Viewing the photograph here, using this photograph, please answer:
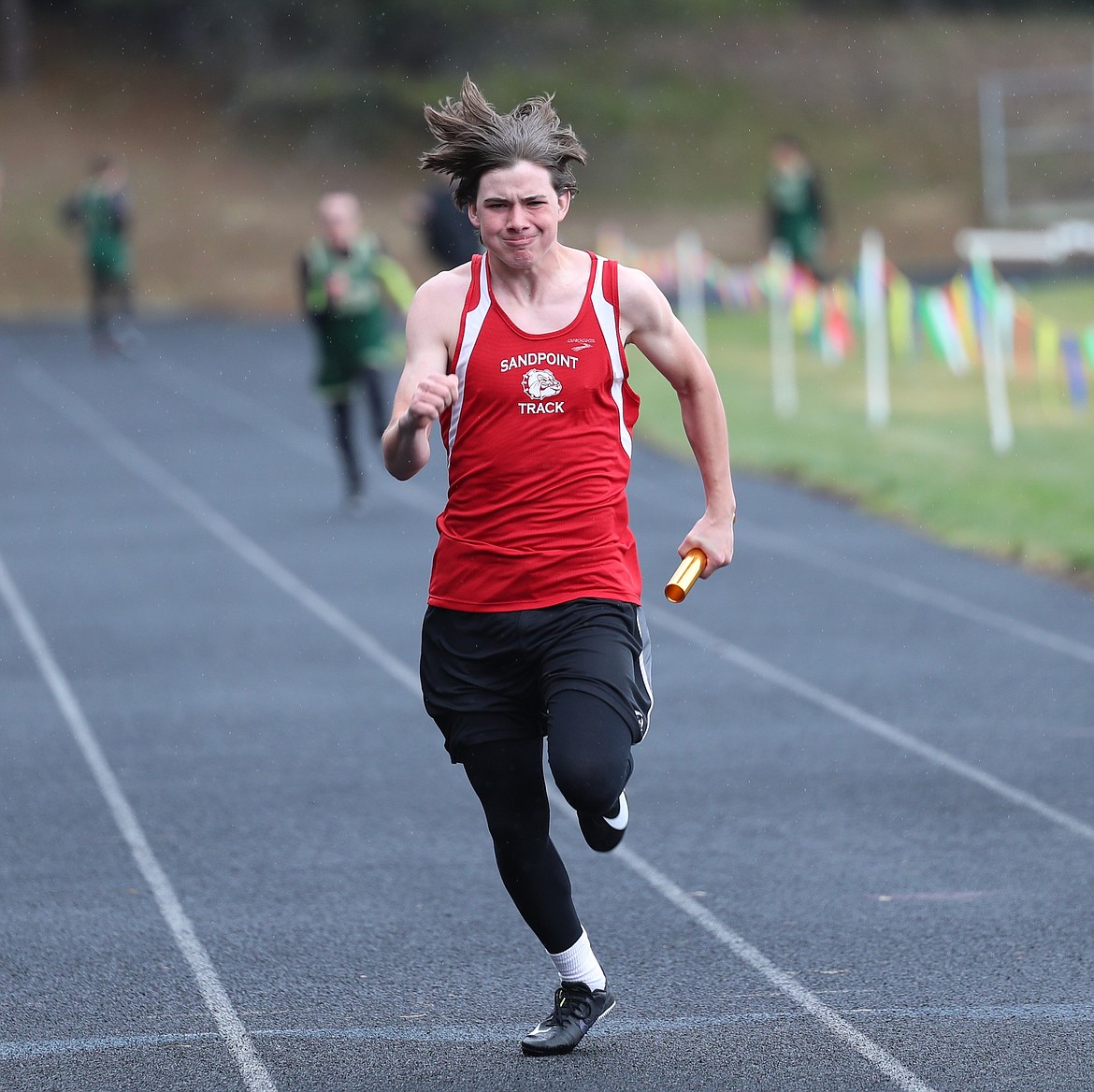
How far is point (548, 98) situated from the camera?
4.13 metres

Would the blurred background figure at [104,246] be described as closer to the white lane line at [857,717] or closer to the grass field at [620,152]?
the grass field at [620,152]

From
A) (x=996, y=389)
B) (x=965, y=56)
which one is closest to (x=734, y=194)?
(x=965, y=56)

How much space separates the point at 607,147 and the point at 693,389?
35131mm

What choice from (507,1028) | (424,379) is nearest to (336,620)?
(507,1028)

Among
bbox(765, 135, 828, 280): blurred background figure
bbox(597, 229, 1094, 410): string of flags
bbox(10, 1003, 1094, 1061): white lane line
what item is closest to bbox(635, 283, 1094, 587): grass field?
bbox(597, 229, 1094, 410): string of flags

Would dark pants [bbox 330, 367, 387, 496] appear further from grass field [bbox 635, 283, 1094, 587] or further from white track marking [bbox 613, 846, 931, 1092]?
white track marking [bbox 613, 846, 931, 1092]

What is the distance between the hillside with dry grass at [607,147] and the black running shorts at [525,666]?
26.7 m

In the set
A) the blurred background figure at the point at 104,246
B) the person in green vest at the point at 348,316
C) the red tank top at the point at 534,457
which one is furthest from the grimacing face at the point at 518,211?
the blurred background figure at the point at 104,246

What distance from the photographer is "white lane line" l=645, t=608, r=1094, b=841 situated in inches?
249

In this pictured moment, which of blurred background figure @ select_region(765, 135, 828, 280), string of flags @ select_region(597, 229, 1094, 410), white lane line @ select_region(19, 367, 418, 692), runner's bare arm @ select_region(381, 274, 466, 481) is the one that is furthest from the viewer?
blurred background figure @ select_region(765, 135, 828, 280)

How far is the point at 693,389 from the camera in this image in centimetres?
418

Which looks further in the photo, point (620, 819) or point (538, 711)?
point (620, 819)

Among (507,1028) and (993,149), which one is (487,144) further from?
(993,149)

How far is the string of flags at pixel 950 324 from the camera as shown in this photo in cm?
1341
